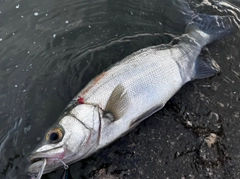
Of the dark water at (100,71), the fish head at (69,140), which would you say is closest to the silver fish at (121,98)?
the fish head at (69,140)

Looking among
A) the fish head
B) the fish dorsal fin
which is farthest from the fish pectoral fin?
the fish head

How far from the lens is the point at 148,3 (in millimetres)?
4559

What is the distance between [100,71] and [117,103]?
2.70 feet

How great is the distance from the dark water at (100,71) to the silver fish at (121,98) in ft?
0.67

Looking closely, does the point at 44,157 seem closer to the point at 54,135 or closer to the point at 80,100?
the point at 54,135

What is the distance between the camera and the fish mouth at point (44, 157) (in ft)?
9.66

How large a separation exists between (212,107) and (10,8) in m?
3.05

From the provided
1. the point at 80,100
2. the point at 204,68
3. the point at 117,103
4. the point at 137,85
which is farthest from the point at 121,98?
the point at 204,68

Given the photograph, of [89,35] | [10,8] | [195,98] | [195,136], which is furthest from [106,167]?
[10,8]

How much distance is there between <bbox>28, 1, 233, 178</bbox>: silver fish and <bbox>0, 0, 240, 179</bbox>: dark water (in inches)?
8.0

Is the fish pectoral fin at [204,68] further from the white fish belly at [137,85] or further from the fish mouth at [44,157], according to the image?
the fish mouth at [44,157]

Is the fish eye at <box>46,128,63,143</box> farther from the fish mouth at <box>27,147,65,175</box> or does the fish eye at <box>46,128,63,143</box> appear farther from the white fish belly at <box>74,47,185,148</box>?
the white fish belly at <box>74,47,185,148</box>

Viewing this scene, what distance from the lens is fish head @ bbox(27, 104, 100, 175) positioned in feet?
9.72

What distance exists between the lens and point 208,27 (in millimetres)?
4094
